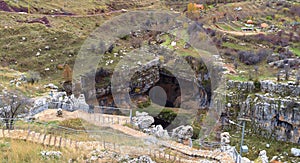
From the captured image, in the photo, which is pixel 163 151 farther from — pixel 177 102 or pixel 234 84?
pixel 177 102

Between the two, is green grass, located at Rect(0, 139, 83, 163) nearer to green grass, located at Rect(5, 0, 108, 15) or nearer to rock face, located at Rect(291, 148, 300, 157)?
rock face, located at Rect(291, 148, 300, 157)

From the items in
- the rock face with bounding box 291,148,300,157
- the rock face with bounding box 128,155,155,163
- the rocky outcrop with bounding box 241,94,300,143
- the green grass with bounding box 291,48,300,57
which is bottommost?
the rock face with bounding box 291,148,300,157

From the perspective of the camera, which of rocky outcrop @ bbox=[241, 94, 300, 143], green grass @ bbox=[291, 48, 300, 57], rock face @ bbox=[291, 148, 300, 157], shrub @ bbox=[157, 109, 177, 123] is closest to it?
rock face @ bbox=[291, 148, 300, 157]

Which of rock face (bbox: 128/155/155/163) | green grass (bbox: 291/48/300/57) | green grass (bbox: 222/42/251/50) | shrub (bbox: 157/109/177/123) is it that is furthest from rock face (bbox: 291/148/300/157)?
rock face (bbox: 128/155/155/163)

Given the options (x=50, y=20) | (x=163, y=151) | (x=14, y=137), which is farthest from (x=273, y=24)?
(x=14, y=137)

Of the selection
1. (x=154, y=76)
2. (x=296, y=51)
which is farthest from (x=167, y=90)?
(x=296, y=51)

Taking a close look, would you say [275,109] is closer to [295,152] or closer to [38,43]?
[295,152]

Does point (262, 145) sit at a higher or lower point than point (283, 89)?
lower

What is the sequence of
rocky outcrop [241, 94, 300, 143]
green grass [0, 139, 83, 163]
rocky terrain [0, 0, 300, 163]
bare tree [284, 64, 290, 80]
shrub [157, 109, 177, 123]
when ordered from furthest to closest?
1. shrub [157, 109, 177, 123]
2. bare tree [284, 64, 290, 80]
3. rocky outcrop [241, 94, 300, 143]
4. rocky terrain [0, 0, 300, 163]
5. green grass [0, 139, 83, 163]

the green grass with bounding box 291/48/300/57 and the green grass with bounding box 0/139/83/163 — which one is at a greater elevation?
the green grass with bounding box 291/48/300/57
